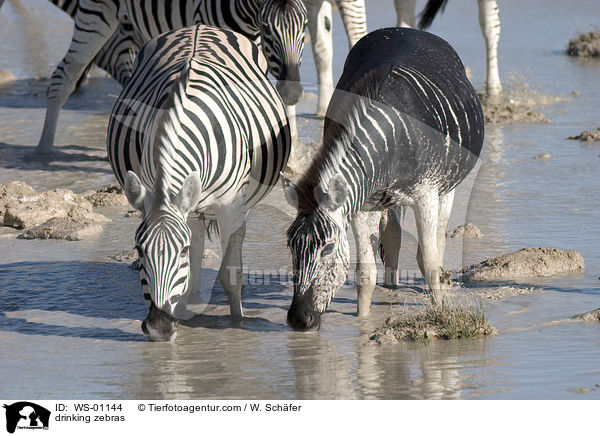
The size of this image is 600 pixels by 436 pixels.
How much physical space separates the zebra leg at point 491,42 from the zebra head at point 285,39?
5521mm

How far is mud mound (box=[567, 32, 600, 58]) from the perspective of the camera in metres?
16.8

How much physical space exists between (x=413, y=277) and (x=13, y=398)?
10.7 ft

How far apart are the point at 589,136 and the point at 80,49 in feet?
18.6

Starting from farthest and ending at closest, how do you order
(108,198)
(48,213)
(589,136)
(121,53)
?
1. (121,53)
2. (589,136)
3. (108,198)
4. (48,213)

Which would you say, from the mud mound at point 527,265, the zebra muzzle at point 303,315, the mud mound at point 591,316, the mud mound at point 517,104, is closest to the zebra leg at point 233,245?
the zebra muzzle at point 303,315

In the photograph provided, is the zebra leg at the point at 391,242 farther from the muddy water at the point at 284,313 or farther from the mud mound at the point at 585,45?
the mud mound at the point at 585,45

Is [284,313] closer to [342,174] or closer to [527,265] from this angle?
[342,174]

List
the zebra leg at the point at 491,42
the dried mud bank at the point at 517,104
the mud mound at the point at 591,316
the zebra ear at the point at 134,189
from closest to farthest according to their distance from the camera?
the zebra ear at the point at 134,189, the mud mound at the point at 591,316, the dried mud bank at the point at 517,104, the zebra leg at the point at 491,42

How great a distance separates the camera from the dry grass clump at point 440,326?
5916 millimetres

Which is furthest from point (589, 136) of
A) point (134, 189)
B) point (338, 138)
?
point (134, 189)

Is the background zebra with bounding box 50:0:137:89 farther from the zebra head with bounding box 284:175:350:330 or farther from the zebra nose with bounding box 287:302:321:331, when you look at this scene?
the zebra nose with bounding box 287:302:321:331

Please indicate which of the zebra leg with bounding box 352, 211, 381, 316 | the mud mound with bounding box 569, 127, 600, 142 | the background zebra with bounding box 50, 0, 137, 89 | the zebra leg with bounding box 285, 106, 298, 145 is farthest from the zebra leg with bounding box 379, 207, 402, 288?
the background zebra with bounding box 50, 0, 137, 89
